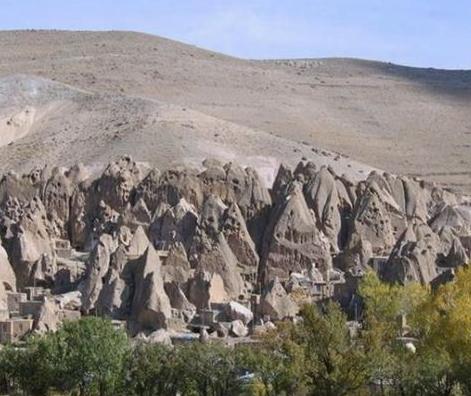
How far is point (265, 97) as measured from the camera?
160250 mm

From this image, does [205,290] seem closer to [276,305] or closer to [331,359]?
[276,305]

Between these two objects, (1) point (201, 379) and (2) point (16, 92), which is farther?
(2) point (16, 92)

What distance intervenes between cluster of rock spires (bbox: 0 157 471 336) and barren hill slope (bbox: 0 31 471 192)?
22320 millimetres

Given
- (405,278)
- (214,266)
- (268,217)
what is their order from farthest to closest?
(268,217) → (214,266) → (405,278)

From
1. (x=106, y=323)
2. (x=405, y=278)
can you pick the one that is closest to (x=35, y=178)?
(x=405, y=278)

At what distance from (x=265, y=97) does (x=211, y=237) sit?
93.5 meters

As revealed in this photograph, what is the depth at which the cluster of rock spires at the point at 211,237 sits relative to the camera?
198 feet

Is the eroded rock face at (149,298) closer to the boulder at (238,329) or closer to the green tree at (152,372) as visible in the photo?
the boulder at (238,329)

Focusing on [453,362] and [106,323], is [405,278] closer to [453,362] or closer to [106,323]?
[106,323]

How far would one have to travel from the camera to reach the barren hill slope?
12581cm

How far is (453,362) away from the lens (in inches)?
1633

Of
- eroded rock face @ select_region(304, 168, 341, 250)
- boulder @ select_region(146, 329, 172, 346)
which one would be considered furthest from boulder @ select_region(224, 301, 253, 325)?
eroded rock face @ select_region(304, 168, 341, 250)

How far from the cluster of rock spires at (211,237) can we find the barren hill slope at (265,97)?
73.2 feet

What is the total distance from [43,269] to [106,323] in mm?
16419
